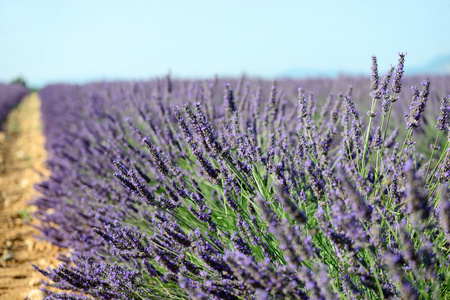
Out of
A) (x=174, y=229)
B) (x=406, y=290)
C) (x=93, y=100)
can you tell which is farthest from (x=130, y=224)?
(x=93, y=100)

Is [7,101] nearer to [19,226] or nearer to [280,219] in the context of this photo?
[19,226]

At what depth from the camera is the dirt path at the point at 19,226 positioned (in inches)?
104

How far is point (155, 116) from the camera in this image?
3.66 m

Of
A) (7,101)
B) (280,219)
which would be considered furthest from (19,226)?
(7,101)

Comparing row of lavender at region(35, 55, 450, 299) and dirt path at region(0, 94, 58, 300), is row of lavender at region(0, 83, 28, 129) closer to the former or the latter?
dirt path at region(0, 94, 58, 300)

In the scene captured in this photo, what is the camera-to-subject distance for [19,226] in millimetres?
3896

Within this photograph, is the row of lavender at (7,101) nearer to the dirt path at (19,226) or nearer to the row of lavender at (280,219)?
the dirt path at (19,226)

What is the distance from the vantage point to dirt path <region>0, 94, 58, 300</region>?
2.65m

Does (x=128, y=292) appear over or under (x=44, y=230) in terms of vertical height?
over

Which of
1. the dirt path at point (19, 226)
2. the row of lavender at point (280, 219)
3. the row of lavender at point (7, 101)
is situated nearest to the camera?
the row of lavender at point (280, 219)

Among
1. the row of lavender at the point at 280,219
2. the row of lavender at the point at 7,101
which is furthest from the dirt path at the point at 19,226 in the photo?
the row of lavender at the point at 7,101

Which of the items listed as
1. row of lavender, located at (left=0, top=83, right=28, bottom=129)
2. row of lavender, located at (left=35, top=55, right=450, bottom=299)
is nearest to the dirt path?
row of lavender, located at (left=35, top=55, right=450, bottom=299)

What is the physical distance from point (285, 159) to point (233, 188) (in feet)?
1.18

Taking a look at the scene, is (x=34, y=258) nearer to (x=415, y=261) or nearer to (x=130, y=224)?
(x=130, y=224)
